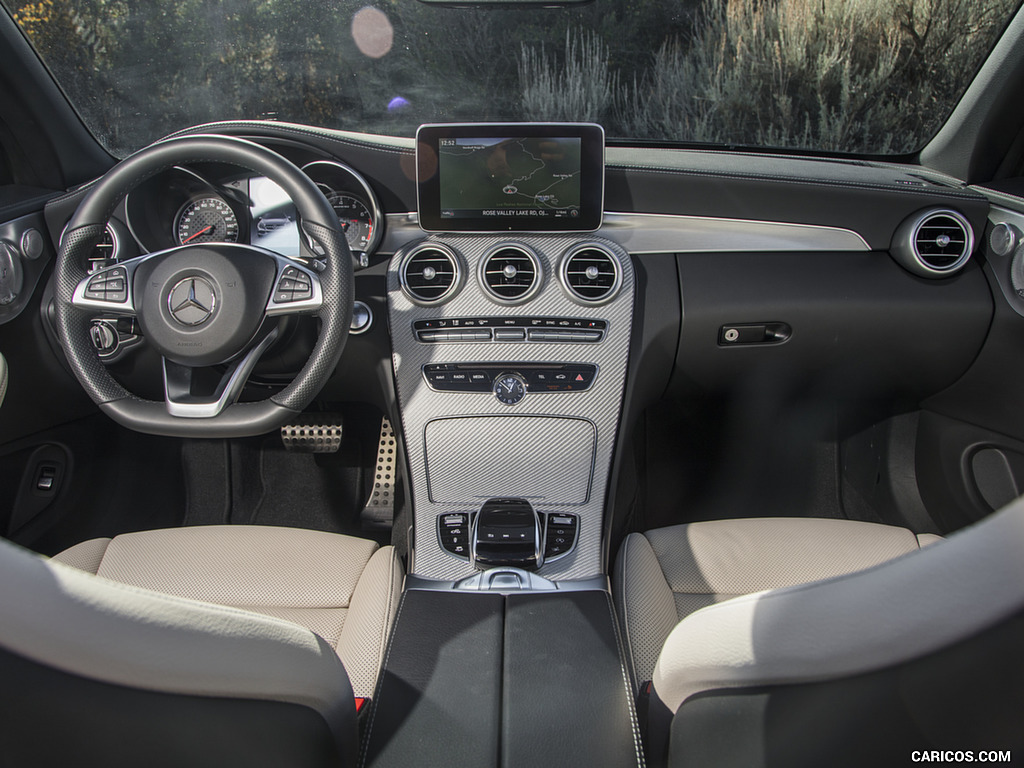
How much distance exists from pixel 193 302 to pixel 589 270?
984 mm

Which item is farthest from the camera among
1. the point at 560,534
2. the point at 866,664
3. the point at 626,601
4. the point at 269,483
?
the point at 269,483

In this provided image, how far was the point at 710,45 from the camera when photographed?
2.40 m

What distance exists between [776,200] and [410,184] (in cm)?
103

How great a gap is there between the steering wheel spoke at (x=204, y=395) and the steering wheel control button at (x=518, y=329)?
46 cm

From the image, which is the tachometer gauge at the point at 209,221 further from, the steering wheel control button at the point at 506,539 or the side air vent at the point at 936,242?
the side air vent at the point at 936,242

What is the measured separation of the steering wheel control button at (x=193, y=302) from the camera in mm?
1556

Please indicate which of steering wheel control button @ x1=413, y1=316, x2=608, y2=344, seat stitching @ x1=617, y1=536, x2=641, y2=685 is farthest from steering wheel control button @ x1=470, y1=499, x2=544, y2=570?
steering wheel control button @ x1=413, y1=316, x2=608, y2=344

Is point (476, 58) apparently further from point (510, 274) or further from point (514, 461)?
point (514, 461)

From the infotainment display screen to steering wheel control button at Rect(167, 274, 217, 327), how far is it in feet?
1.99

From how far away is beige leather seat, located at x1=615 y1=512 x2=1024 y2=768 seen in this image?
54 centimetres

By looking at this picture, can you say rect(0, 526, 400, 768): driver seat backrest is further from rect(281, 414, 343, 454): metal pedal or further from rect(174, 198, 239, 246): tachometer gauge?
rect(281, 414, 343, 454): metal pedal

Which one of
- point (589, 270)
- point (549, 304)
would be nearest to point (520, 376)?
point (549, 304)

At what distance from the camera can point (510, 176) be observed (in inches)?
73.6

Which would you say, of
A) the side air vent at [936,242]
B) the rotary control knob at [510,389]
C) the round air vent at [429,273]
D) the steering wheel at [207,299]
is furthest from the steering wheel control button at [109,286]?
the side air vent at [936,242]
